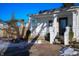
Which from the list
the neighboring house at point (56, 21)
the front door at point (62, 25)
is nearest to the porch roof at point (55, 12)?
the neighboring house at point (56, 21)

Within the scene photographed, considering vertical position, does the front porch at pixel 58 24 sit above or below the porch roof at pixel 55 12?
below

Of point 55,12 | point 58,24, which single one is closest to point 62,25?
point 58,24

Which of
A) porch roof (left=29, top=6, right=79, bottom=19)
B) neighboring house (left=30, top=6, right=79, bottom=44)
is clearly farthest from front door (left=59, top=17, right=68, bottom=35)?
porch roof (left=29, top=6, right=79, bottom=19)

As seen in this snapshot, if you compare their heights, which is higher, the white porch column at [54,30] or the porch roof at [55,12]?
the porch roof at [55,12]

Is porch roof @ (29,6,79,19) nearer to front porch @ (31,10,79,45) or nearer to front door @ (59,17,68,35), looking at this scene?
front porch @ (31,10,79,45)

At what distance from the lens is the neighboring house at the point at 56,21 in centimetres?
465

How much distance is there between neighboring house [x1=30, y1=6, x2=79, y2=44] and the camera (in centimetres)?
465

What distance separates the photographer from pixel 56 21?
4.73m

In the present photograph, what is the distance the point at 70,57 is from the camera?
469 cm

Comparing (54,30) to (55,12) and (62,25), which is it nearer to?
(62,25)

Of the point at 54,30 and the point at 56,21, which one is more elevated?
the point at 56,21

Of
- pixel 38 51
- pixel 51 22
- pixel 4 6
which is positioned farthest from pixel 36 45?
pixel 4 6

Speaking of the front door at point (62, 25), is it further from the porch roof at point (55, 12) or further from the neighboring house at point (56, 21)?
the porch roof at point (55, 12)

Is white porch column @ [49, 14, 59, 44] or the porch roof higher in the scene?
the porch roof
